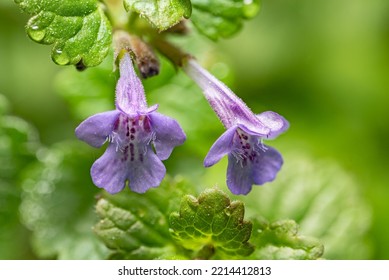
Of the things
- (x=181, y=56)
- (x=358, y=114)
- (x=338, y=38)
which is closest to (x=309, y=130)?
(x=358, y=114)

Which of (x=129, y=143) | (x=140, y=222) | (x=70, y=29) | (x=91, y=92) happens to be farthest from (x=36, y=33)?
(x=91, y=92)

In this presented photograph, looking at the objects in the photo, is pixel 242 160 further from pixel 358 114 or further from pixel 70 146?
pixel 358 114

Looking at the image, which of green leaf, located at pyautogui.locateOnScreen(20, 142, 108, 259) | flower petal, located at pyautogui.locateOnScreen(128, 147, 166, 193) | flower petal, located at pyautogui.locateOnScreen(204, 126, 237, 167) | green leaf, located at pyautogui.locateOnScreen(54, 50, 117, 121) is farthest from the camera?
green leaf, located at pyautogui.locateOnScreen(54, 50, 117, 121)

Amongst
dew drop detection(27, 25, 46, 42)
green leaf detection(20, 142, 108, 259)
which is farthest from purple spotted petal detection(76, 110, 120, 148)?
green leaf detection(20, 142, 108, 259)

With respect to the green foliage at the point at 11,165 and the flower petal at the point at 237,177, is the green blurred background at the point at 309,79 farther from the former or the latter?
the flower petal at the point at 237,177

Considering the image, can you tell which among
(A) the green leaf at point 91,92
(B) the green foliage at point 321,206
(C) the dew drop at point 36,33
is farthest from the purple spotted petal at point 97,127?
(A) the green leaf at point 91,92

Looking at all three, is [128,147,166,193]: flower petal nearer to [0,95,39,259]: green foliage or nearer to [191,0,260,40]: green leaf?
[191,0,260,40]: green leaf

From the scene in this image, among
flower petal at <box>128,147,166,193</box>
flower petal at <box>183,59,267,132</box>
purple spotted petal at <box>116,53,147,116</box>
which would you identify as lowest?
flower petal at <box>128,147,166,193</box>
